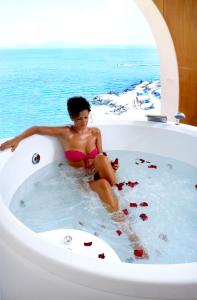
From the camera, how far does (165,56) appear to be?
3.18 meters

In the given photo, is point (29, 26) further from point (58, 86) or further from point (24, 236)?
point (24, 236)

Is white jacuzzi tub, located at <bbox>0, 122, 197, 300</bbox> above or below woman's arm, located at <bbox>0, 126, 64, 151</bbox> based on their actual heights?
below

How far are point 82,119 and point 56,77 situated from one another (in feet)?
32.9

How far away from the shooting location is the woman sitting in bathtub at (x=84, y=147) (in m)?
1.93

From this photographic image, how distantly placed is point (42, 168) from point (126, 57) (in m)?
12.2

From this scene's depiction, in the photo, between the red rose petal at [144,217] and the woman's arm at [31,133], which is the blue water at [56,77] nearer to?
the woman's arm at [31,133]

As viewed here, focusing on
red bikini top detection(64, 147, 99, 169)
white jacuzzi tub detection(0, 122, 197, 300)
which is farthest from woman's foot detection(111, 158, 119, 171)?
white jacuzzi tub detection(0, 122, 197, 300)

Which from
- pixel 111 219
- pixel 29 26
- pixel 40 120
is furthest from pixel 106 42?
pixel 111 219

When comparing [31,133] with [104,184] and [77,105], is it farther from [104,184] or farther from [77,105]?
[104,184]

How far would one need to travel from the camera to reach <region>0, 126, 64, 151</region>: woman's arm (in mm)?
1991

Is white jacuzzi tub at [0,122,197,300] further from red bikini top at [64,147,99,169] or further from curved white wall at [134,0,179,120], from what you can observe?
curved white wall at [134,0,179,120]

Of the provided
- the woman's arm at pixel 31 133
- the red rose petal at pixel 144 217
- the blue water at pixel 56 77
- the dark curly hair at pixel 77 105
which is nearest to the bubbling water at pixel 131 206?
the red rose petal at pixel 144 217

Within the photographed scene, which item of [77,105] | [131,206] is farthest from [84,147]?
[131,206]

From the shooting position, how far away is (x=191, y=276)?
0.95 m
